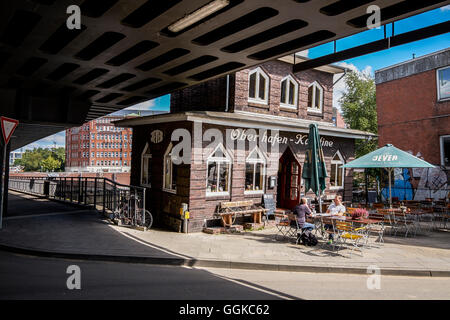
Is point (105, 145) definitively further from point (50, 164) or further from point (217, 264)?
point (217, 264)

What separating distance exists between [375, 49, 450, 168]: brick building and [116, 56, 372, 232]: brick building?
22.6 feet

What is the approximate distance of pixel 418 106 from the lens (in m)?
20.7

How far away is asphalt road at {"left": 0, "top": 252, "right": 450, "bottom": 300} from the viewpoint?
5.36 meters

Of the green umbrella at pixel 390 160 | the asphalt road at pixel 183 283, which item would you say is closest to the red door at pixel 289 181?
the green umbrella at pixel 390 160

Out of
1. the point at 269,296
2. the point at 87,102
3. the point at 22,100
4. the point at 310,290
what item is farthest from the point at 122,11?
the point at 87,102

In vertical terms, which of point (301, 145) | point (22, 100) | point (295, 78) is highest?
point (295, 78)

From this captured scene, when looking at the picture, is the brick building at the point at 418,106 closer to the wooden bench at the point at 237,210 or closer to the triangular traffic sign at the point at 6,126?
the wooden bench at the point at 237,210

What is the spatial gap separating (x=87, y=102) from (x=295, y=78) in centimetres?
948

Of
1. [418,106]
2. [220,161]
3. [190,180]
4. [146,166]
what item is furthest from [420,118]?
[146,166]

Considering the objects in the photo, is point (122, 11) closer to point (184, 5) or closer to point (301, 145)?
point (184, 5)

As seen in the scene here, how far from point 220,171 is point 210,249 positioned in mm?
3978

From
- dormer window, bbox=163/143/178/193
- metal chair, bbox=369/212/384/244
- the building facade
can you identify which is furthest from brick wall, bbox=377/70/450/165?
dormer window, bbox=163/143/178/193

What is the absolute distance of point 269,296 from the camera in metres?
5.57

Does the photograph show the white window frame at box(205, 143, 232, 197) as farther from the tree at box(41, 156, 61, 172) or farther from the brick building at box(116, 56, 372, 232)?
the tree at box(41, 156, 61, 172)
